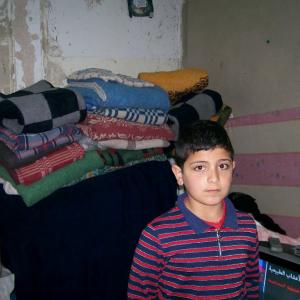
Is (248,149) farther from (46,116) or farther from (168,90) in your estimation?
(46,116)

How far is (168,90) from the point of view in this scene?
58.4 inches

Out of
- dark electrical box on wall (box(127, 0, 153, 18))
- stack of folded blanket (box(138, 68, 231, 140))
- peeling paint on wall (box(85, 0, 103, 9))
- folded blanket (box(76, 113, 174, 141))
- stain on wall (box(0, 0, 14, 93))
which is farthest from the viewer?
dark electrical box on wall (box(127, 0, 153, 18))

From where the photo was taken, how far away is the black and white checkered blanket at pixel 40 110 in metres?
0.90

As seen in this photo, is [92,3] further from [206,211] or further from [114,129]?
[206,211]

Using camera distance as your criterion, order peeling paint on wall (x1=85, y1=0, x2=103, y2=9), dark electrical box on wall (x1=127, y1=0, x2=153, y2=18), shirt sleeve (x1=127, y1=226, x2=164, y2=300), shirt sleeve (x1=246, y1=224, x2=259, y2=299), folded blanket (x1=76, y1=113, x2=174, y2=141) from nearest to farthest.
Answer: shirt sleeve (x1=127, y1=226, x2=164, y2=300) → shirt sleeve (x1=246, y1=224, x2=259, y2=299) → folded blanket (x1=76, y1=113, x2=174, y2=141) → peeling paint on wall (x1=85, y1=0, x2=103, y2=9) → dark electrical box on wall (x1=127, y1=0, x2=153, y2=18)

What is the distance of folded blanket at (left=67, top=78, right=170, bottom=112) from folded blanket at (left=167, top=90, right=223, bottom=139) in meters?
0.12

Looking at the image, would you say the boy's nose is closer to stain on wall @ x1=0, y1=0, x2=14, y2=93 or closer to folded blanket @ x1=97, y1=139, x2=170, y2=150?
folded blanket @ x1=97, y1=139, x2=170, y2=150

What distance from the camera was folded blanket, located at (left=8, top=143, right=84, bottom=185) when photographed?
3.08 feet

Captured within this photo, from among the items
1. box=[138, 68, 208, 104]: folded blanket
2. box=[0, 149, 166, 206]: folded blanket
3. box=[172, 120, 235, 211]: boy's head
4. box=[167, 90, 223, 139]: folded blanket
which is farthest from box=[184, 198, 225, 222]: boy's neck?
box=[138, 68, 208, 104]: folded blanket

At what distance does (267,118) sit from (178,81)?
49 cm

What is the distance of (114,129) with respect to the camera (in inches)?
45.4

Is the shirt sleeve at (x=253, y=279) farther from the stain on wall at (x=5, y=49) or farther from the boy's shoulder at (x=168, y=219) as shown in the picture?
the stain on wall at (x=5, y=49)

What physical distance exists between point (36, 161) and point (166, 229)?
460 millimetres

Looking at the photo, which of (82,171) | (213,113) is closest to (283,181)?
(213,113)
